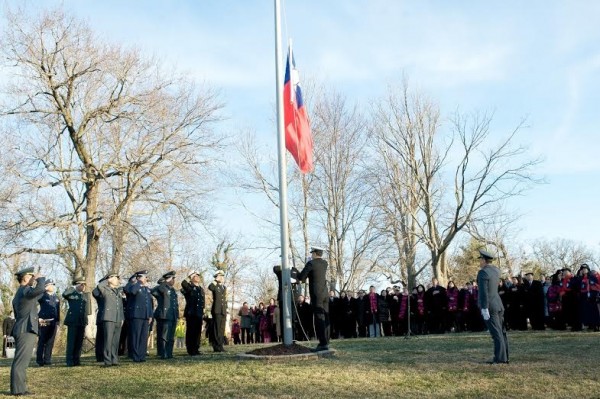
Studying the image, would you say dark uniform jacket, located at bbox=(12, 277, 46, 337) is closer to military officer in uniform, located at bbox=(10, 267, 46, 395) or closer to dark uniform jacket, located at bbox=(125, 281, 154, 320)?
military officer in uniform, located at bbox=(10, 267, 46, 395)

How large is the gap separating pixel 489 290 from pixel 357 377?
9.23 feet

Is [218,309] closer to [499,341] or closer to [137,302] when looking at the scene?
[137,302]

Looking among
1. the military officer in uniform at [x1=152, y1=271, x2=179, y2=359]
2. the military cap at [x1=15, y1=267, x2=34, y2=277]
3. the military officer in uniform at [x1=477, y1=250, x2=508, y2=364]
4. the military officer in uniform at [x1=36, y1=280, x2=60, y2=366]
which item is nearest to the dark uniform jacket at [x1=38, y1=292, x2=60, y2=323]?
the military officer in uniform at [x1=36, y1=280, x2=60, y2=366]

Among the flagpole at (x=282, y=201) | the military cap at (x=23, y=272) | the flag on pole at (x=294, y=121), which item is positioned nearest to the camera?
the military cap at (x=23, y=272)

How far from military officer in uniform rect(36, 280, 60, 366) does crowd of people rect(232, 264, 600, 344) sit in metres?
5.65

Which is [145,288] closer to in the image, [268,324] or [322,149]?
[268,324]

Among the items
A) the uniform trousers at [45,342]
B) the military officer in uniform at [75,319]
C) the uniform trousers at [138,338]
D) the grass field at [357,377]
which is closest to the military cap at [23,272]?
the grass field at [357,377]

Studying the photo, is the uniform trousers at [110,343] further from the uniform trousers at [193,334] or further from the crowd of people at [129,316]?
the uniform trousers at [193,334]

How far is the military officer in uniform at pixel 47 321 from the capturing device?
14703mm

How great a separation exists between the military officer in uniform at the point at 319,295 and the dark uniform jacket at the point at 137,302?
331 cm

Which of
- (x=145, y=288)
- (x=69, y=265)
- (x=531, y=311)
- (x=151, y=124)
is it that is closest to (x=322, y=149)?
(x=151, y=124)

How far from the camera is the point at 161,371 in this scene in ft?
35.5

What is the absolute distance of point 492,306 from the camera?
34.2 ft

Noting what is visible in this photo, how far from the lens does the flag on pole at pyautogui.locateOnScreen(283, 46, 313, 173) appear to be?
1295cm
